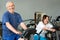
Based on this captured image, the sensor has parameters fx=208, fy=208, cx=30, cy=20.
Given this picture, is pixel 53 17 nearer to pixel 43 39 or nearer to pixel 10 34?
pixel 43 39

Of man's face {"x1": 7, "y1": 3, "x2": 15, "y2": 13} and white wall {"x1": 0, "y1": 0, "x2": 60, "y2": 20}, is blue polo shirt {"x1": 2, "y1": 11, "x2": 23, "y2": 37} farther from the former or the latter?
white wall {"x1": 0, "y1": 0, "x2": 60, "y2": 20}

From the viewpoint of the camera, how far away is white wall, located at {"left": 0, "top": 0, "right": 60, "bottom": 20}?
8523 mm

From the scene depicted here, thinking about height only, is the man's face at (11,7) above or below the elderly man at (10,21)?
above

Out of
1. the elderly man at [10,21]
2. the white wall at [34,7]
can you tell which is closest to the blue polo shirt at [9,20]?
the elderly man at [10,21]

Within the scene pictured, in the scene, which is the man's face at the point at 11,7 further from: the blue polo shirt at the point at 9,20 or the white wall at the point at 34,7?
the white wall at the point at 34,7

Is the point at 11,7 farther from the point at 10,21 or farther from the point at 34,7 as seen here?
the point at 34,7

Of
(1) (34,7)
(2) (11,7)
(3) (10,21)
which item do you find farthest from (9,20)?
(1) (34,7)

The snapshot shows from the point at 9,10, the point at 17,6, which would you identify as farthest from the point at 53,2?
the point at 9,10

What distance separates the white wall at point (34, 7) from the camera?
8523 millimetres

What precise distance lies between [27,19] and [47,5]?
3.45 feet

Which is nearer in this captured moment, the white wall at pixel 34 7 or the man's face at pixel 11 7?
the man's face at pixel 11 7

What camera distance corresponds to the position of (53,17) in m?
8.57

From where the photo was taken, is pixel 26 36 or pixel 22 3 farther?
pixel 22 3

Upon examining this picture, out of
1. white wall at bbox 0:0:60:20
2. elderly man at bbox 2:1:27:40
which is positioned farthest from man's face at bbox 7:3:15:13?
white wall at bbox 0:0:60:20
